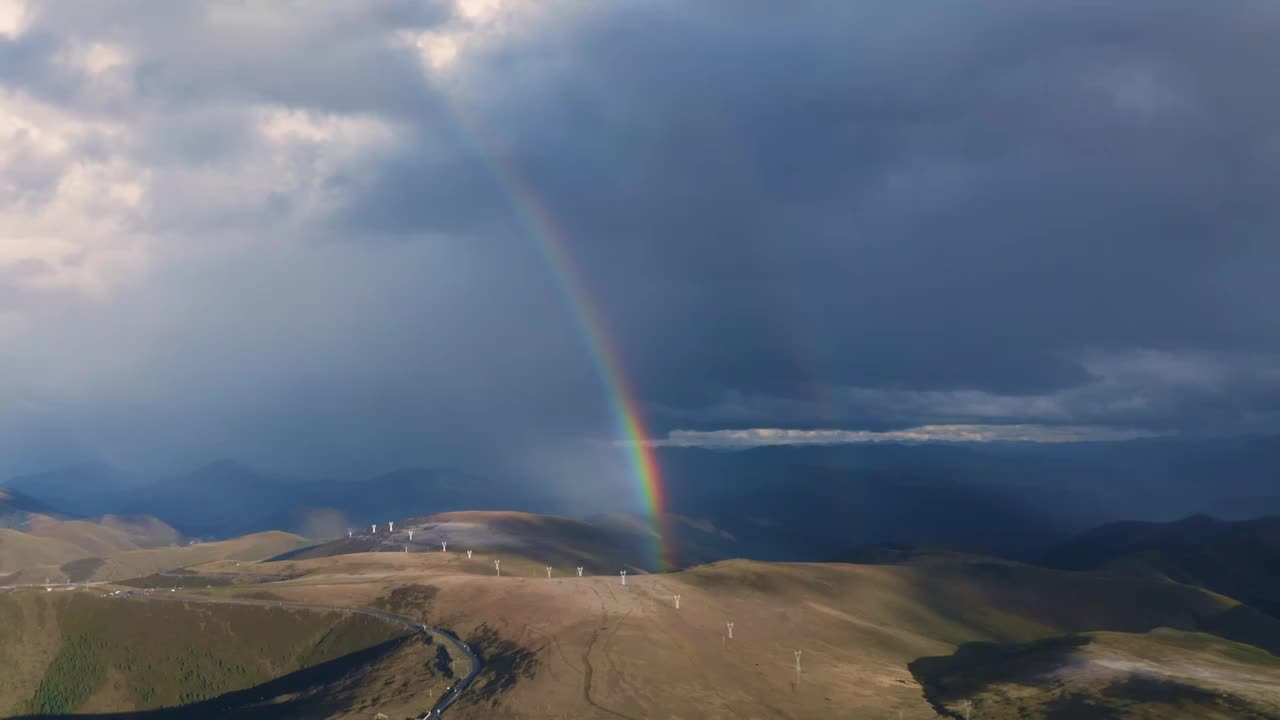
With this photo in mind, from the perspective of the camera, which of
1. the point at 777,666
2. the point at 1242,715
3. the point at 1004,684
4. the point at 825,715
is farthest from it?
the point at 777,666

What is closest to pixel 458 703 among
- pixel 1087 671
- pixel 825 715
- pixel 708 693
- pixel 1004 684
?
pixel 708 693

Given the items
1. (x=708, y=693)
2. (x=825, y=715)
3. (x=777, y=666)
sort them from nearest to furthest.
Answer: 1. (x=825, y=715)
2. (x=708, y=693)
3. (x=777, y=666)

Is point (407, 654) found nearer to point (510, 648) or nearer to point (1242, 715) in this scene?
point (510, 648)

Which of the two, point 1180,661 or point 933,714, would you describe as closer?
point 933,714

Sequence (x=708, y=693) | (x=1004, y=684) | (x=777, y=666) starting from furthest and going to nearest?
1. (x=777, y=666)
2. (x=1004, y=684)
3. (x=708, y=693)

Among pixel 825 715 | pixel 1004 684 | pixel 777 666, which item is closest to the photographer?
pixel 825 715

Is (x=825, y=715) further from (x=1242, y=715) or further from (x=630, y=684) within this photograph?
(x=1242, y=715)

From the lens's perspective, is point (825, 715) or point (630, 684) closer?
point (825, 715)

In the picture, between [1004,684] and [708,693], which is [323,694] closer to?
[708,693]

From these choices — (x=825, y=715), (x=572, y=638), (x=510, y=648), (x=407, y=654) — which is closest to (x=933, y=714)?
(x=825, y=715)
